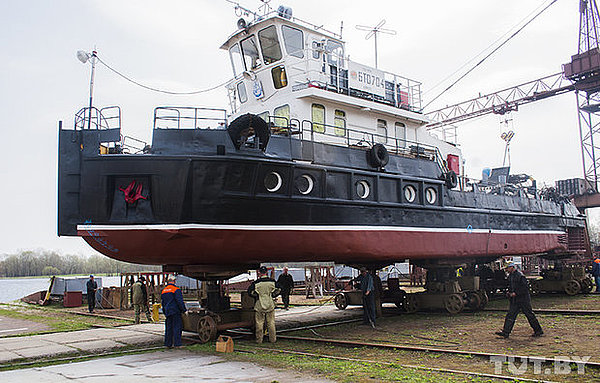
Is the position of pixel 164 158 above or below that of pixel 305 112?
below

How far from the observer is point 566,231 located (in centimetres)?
1922

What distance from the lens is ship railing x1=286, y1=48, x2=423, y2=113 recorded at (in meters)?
12.2

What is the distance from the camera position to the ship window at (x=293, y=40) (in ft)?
40.5

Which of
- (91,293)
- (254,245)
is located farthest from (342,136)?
(91,293)

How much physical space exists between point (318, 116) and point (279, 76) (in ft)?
5.19

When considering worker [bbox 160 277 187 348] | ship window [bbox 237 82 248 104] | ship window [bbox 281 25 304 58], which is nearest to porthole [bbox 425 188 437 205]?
ship window [bbox 281 25 304 58]

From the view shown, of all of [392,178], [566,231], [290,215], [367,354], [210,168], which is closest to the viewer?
[367,354]

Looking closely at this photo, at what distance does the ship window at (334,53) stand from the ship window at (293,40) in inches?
30.9

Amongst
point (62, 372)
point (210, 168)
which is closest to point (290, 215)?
point (210, 168)

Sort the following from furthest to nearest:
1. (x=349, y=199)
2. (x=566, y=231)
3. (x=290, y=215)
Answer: (x=566, y=231)
(x=349, y=199)
(x=290, y=215)

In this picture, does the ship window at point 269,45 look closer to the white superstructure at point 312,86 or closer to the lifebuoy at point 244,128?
the white superstructure at point 312,86

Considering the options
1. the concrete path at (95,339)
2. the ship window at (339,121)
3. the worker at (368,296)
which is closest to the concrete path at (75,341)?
the concrete path at (95,339)

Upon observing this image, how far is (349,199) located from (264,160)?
92.8 inches

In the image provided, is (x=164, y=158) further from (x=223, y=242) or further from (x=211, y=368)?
(x=211, y=368)
